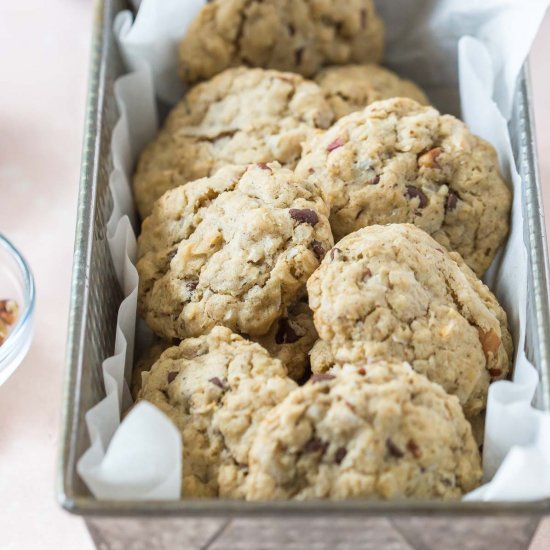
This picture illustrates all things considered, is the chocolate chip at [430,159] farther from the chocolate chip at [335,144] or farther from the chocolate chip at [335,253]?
the chocolate chip at [335,253]

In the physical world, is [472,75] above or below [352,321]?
above

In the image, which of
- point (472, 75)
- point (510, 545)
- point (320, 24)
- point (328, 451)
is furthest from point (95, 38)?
point (510, 545)

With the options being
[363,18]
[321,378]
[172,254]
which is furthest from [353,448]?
[363,18]

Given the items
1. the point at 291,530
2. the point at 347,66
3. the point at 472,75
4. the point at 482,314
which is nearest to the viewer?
the point at 291,530

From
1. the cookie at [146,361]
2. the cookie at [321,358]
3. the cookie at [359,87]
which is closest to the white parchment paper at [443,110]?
the cookie at [146,361]

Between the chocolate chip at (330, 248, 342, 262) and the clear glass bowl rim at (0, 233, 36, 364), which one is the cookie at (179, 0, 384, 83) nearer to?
the clear glass bowl rim at (0, 233, 36, 364)

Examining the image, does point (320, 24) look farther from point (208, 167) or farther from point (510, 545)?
point (510, 545)

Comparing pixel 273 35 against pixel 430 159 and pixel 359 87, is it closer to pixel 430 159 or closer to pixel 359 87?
pixel 359 87
